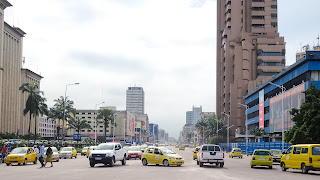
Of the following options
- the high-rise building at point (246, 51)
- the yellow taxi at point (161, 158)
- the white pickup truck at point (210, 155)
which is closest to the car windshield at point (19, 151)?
the yellow taxi at point (161, 158)

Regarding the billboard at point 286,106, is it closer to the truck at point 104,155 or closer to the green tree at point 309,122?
the green tree at point 309,122

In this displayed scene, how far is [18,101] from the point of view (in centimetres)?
13088

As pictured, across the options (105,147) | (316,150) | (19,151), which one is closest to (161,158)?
(105,147)

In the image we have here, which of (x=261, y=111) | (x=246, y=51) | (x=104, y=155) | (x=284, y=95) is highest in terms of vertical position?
(x=246, y=51)

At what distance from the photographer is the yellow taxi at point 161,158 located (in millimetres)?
31734

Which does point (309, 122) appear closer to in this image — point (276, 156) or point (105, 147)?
point (276, 156)

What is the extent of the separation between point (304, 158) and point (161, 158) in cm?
1099

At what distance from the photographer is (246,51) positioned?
125688mm

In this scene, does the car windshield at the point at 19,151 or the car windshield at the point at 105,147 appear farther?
the car windshield at the point at 19,151

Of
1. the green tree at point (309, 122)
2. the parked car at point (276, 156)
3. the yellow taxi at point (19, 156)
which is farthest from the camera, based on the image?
the parked car at point (276, 156)

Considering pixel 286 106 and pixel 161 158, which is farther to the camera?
pixel 286 106

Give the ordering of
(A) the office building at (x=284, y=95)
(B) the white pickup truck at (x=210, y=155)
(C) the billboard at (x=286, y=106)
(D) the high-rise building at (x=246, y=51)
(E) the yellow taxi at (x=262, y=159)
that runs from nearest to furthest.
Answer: (B) the white pickup truck at (x=210, y=155), (E) the yellow taxi at (x=262, y=159), (A) the office building at (x=284, y=95), (C) the billboard at (x=286, y=106), (D) the high-rise building at (x=246, y=51)

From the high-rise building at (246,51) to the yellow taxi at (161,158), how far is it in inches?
3660

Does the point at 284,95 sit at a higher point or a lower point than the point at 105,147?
higher
